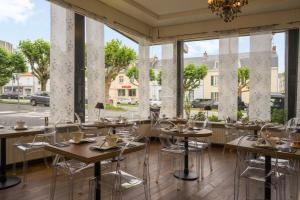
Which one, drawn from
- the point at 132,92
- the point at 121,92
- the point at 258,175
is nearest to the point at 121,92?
the point at 121,92

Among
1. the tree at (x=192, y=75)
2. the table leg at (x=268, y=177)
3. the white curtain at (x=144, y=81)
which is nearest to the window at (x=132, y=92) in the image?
the white curtain at (x=144, y=81)

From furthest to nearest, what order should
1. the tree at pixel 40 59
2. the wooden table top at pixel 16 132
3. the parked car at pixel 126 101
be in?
the parked car at pixel 126 101 < the tree at pixel 40 59 < the wooden table top at pixel 16 132

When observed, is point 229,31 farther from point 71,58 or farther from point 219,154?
point 71,58

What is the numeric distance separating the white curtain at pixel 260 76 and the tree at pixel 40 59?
4.63 meters

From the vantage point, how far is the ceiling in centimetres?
546

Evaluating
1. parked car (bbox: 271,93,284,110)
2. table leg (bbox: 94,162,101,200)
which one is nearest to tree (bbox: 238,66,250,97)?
parked car (bbox: 271,93,284,110)

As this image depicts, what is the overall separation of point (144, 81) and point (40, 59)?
9.66 ft

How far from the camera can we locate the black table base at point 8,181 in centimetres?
344

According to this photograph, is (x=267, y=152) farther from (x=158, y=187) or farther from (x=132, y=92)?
(x=132, y=92)

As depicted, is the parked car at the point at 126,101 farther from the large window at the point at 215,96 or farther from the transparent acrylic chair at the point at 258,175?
the transparent acrylic chair at the point at 258,175

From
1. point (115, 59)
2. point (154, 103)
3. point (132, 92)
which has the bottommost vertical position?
point (154, 103)

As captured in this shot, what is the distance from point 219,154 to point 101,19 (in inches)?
159

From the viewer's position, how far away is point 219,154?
18.6ft

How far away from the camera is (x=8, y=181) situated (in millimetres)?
3611
